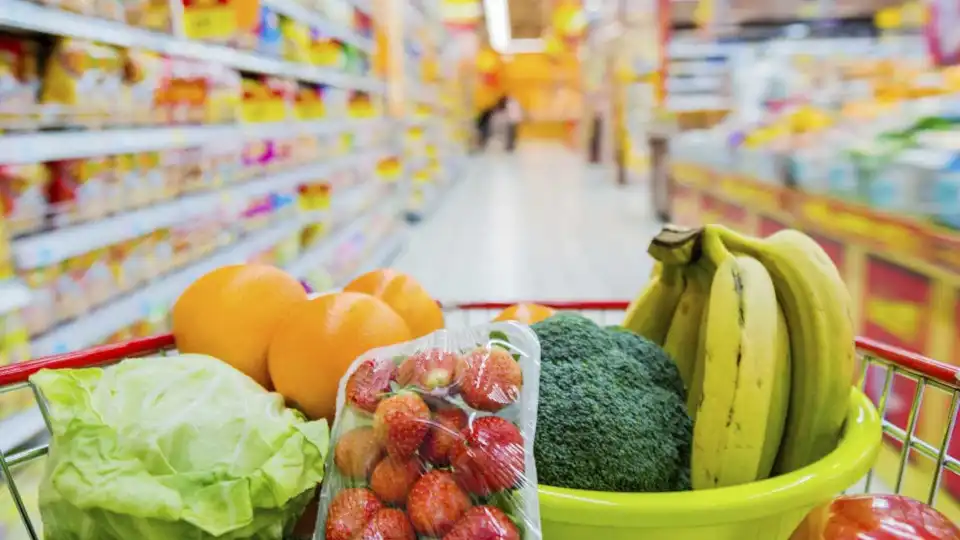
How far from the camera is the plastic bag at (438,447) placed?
2.18 feet

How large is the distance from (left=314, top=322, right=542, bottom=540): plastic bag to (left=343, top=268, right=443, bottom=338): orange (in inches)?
12.1

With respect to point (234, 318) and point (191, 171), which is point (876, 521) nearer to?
point (234, 318)

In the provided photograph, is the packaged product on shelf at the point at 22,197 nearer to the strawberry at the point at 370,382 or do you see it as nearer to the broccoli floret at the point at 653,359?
the strawberry at the point at 370,382

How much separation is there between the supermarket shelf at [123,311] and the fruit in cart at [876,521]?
5.47 feet

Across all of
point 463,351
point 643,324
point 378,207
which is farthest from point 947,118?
point 378,207

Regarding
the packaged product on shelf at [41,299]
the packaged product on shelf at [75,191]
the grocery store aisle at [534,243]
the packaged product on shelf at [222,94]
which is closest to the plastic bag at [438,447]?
the packaged product on shelf at [41,299]

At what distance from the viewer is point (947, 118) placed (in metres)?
2.41

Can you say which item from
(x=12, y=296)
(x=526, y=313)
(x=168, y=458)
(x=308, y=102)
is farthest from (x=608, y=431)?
(x=308, y=102)

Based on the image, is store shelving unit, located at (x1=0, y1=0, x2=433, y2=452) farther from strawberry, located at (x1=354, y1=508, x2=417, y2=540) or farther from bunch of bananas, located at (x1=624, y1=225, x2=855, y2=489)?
bunch of bananas, located at (x1=624, y1=225, x2=855, y2=489)

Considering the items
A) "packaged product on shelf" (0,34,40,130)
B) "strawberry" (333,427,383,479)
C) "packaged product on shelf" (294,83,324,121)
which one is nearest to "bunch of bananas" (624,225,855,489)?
"strawberry" (333,427,383,479)

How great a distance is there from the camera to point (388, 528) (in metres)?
0.66

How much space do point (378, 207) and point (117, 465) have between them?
455 centimetres

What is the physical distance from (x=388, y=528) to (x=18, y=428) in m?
1.38

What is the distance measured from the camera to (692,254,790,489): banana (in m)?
0.76
